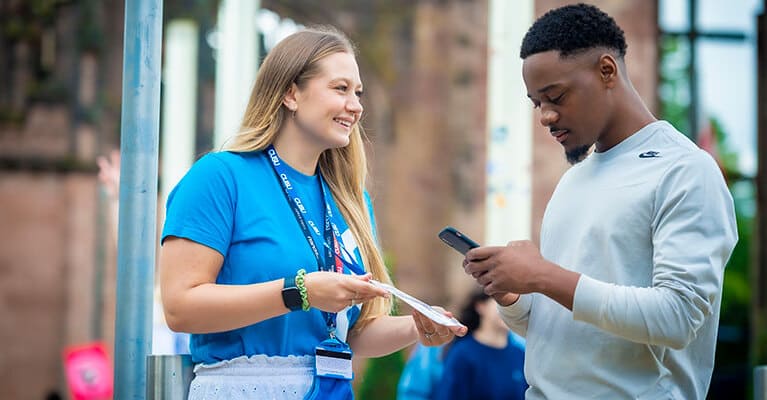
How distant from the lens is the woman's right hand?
9.66 feet

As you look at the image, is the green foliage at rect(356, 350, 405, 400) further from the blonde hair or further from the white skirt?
the white skirt

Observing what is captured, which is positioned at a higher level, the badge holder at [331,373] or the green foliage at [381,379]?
the badge holder at [331,373]

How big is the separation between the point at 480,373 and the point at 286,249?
3629 mm

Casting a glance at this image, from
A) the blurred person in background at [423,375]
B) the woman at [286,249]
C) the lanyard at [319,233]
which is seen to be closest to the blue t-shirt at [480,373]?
the blurred person in background at [423,375]

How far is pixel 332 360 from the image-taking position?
319 centimetres

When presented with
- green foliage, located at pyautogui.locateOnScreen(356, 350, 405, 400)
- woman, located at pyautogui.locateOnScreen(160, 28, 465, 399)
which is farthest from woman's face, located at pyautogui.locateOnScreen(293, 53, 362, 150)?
green foliage, located at pyautogui.locateOnScreen(356, 350, 405, 400)

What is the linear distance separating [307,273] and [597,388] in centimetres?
83

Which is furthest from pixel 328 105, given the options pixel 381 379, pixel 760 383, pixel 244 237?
pixel 381 379

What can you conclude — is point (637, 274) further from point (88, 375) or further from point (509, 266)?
point (88, 375)

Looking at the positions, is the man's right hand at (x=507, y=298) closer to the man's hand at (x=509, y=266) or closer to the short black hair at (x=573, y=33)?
the man's hand at (x=509, y=266)

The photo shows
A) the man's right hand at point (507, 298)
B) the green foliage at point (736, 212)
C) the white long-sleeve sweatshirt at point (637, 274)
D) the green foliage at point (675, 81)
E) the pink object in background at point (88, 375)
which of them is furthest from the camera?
the green foliage at point (736, 212)

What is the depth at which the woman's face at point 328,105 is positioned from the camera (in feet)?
11.0

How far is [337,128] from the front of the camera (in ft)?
11.1

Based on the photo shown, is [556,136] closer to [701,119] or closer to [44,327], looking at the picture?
[701,119]
